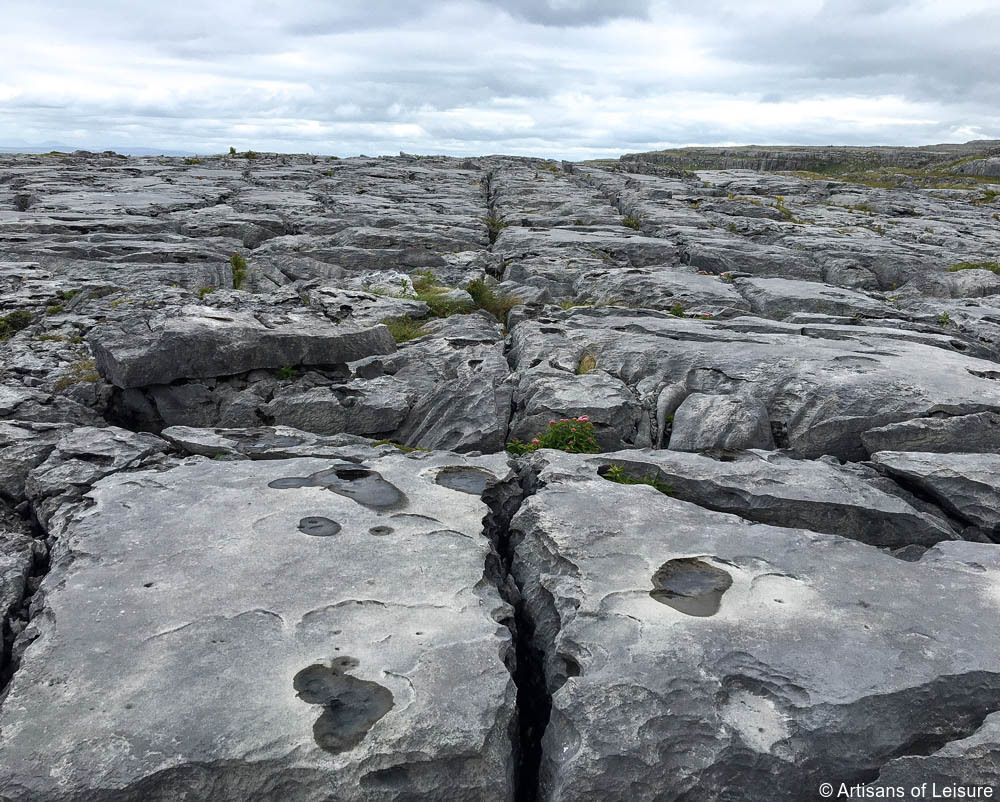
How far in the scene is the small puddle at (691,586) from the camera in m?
5.16

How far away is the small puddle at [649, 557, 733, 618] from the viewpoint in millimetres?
5156

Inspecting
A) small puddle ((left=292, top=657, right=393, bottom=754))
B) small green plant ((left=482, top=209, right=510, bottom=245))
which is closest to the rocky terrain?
small puddle ((left=292, top=657, right=393, bottom=754))

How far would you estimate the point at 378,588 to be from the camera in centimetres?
532

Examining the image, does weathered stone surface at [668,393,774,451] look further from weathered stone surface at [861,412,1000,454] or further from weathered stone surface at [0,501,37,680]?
weathered stone surface at [0,501,37,680]

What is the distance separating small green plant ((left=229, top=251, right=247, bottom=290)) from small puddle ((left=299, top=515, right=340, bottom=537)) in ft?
38.0

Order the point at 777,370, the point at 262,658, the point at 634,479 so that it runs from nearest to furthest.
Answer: the point at 262,658, the point at 634,479, the point at 777,370

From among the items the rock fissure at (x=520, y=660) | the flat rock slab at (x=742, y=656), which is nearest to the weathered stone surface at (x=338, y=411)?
the rock fissure at (x=520, y=660)

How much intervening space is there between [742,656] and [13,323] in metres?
13.8

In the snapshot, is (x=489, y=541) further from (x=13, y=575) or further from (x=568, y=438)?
(x=13, y=575)

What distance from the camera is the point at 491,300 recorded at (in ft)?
52.7

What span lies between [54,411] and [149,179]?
26833mm

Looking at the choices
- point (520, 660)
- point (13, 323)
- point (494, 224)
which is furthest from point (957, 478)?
point (494, 224)

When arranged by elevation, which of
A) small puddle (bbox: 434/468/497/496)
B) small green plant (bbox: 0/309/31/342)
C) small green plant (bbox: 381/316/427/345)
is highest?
small green plant (bbox: 0/309/31/342)

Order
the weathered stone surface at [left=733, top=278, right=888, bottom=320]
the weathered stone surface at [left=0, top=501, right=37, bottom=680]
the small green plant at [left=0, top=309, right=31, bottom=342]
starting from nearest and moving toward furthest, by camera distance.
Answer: the weathered stone surface at [left=0, top=501, right=37, bottom=680] → the small green plant at [left=0, top=309, right=31, bottom=342] → the weathered stone surface at [left=733, top=278, right=888, bottom=320]
